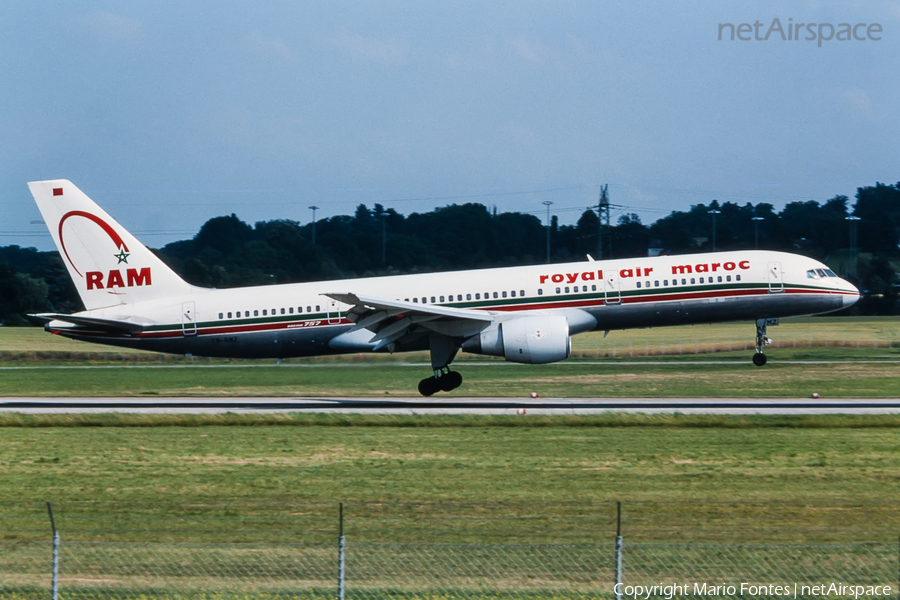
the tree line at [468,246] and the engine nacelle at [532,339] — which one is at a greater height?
the tree line at [468,246]

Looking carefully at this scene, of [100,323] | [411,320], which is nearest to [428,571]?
[411,320]

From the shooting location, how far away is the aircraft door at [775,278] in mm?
34656

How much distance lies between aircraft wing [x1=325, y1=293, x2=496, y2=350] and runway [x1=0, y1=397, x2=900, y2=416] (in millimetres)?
2410

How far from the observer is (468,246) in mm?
92250

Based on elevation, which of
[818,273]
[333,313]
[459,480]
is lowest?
[459,480]

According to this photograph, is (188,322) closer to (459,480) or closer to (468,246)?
(459,480)

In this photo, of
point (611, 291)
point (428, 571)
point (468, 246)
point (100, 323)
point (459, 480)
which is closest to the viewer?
point (428, 571)

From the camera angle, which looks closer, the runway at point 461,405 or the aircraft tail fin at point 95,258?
the runway at point 461,405

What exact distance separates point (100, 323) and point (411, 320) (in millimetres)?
11363

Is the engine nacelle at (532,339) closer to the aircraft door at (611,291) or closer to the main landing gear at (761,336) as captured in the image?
the aircraft door at (611,291)

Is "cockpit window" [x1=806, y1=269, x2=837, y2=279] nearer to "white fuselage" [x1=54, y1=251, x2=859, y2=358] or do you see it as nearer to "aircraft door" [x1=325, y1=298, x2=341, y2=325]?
"white fuselage" [x1=54, y1=251, x2=859, y2=358]

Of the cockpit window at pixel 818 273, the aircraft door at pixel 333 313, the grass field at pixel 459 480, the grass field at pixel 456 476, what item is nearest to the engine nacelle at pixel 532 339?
the grass field at pixel 456 476

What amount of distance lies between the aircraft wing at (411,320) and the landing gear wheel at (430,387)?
2105 millimetres

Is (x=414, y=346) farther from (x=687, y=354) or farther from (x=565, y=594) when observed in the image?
(x=687, y=354)
